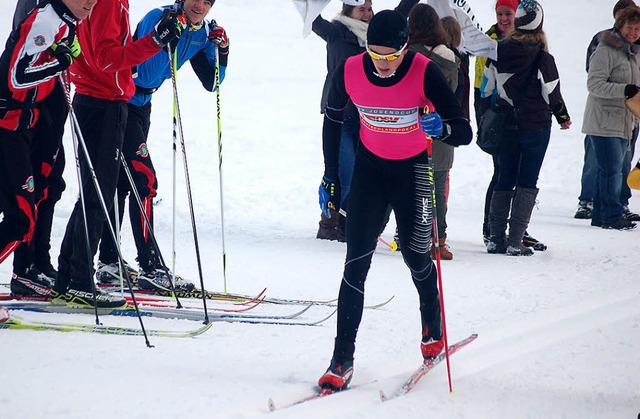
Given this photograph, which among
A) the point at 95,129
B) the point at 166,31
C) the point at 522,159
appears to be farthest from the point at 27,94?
the point at 522,159

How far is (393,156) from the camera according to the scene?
14.0 feet

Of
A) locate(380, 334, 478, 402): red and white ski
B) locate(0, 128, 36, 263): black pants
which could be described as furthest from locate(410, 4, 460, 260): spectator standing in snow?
locate(0, 128, 36, 263): black pants

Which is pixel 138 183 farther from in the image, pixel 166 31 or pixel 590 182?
pixel 590 182

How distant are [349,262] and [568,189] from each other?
7691mm

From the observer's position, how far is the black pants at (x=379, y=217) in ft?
13.7

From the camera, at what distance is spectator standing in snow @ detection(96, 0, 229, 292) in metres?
5.71

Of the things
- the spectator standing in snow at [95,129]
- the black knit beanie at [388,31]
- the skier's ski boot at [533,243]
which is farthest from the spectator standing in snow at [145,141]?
the skier's ski boot at [533,243]

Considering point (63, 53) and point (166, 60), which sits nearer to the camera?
point (63, 53)

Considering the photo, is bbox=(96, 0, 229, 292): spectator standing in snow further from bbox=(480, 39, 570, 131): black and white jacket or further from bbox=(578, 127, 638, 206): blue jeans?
bbox=(578, 127, 638, 206): blue jeans

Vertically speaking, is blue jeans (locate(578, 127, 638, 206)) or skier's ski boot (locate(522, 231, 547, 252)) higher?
blue jeans (locate(578, 127, 638, 206))

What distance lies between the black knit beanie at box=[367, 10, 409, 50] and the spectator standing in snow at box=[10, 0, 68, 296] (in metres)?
2.12

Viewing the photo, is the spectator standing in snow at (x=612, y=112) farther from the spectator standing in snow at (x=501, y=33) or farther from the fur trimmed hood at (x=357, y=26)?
the fur trimmed hood at (x=357, y=26)

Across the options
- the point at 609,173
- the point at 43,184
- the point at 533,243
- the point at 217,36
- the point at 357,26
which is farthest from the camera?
the point at 609,173

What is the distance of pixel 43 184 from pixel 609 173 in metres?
5.83
